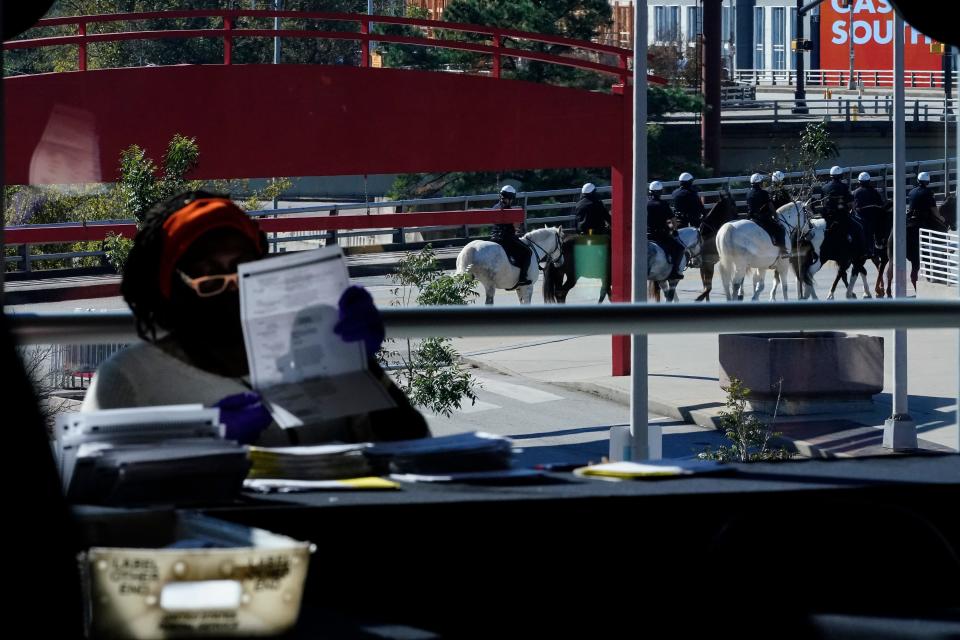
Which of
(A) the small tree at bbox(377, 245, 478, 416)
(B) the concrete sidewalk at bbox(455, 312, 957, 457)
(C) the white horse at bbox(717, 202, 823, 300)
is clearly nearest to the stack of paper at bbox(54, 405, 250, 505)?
(B) the concrete sidewalk at bbox(455, 312, 957, 457)

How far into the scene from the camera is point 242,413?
101 inches

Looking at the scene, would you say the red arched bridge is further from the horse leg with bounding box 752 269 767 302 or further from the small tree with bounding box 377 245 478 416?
the horse leg with bounding box 752 269 767 302

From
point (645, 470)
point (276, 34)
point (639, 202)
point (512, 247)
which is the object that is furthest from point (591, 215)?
point (645, 470)

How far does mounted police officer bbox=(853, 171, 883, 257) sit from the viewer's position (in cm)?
2345

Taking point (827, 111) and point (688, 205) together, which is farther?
point (827, 111)

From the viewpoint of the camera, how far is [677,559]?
2365 millimetres

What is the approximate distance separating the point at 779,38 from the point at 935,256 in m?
32.0

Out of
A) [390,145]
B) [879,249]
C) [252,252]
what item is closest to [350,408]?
[252,252]

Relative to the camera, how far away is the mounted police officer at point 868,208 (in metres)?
23.5

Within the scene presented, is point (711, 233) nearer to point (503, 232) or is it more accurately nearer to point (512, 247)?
point (512, 247)

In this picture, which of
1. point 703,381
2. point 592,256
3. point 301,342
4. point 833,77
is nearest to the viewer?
point 301,342

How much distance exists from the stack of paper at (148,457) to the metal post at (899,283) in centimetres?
1209

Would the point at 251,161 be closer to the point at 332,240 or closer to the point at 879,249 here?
the point at 332,240

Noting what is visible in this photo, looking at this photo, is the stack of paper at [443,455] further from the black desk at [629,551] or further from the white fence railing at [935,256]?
the white fence railing at [935,256]
